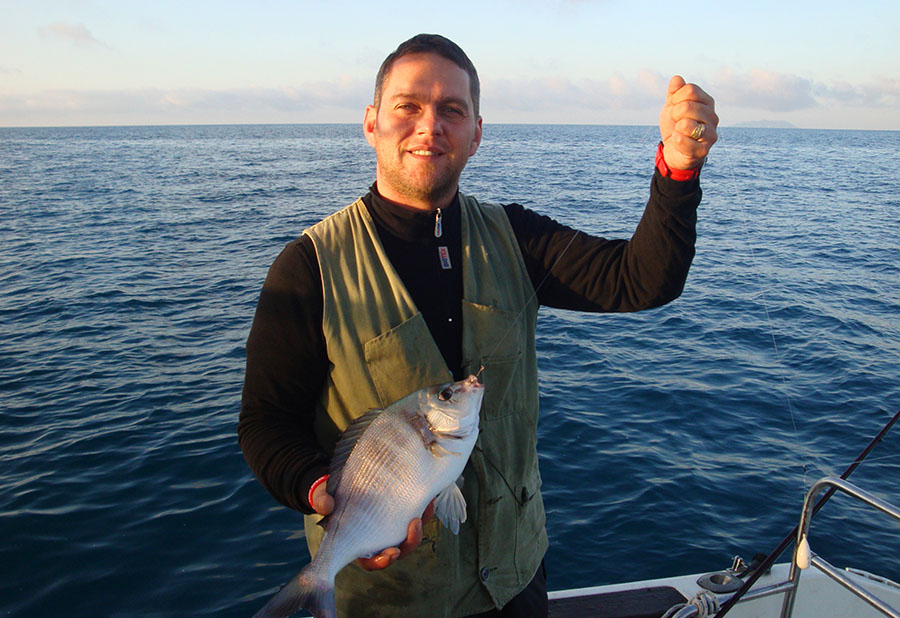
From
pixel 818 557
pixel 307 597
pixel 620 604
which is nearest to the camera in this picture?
pixel 307 597

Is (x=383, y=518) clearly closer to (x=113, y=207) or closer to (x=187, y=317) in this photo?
(x=187, y=317)

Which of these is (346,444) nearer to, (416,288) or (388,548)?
(388,548)

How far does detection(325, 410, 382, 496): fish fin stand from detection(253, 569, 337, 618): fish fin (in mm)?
307

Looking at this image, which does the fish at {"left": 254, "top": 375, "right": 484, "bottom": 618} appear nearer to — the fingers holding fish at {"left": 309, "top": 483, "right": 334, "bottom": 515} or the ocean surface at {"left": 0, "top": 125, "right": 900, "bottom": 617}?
the fingers holding fish at {"left": 309, "top": 483, "right": 334, "bottom": 515}

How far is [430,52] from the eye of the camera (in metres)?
2.76

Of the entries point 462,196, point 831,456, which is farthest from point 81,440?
point 831,456

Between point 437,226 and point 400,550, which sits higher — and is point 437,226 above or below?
above

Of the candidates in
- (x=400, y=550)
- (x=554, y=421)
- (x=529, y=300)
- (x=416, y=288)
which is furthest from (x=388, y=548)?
(x=554, y=421)

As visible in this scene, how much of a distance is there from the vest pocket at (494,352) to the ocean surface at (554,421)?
284 centimetres

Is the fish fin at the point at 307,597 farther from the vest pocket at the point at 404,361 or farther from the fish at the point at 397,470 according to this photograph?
the vest pocket at the point at 404,361

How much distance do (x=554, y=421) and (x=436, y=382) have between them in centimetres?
659

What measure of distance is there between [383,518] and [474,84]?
1.78 m

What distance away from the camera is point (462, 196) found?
3.09 meters

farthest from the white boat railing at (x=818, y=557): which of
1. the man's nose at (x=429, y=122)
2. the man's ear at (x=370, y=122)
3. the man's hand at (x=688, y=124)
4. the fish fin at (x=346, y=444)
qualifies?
the man's ear at (x=370, y=122)
